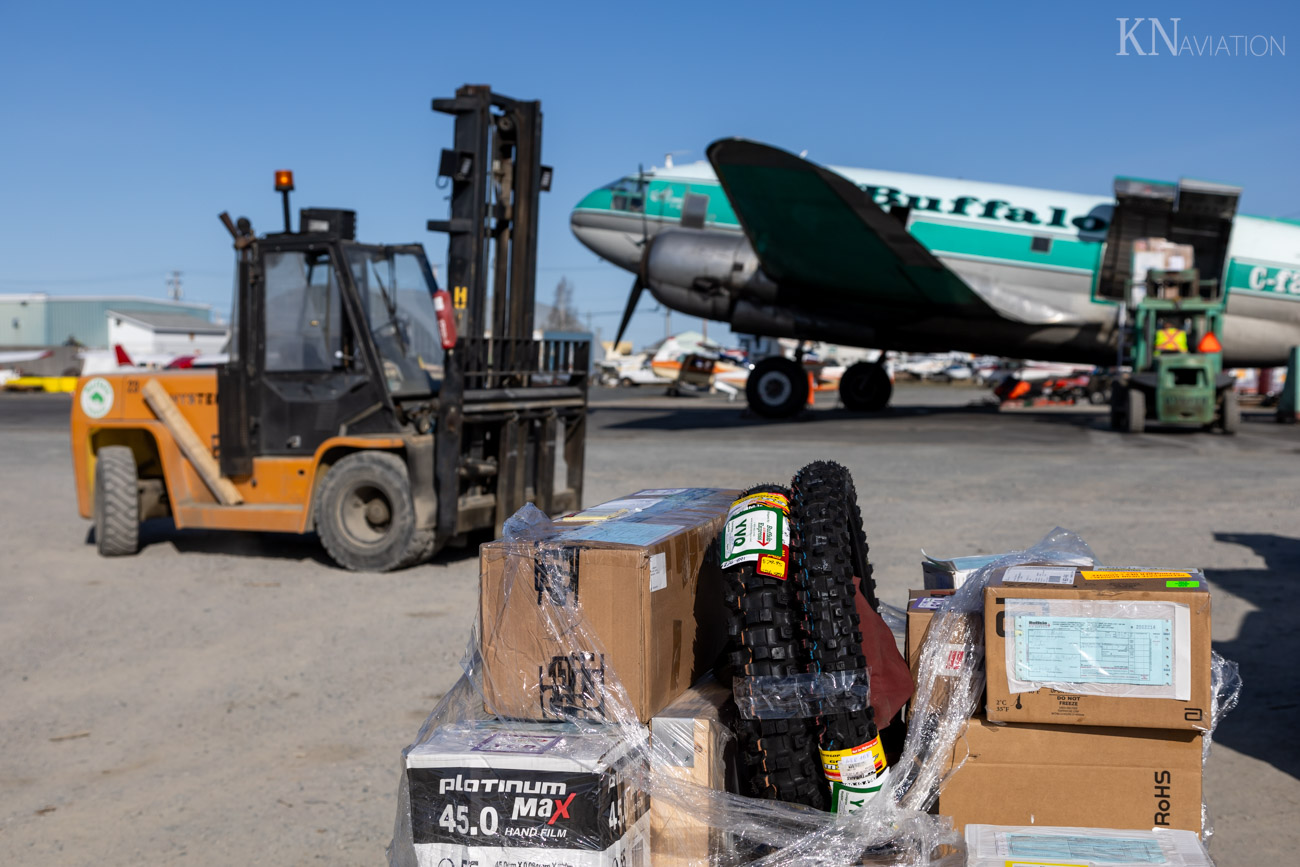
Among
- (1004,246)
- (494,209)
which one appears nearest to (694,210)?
(1004,246)

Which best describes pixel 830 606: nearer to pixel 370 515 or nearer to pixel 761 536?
pixel 761 536

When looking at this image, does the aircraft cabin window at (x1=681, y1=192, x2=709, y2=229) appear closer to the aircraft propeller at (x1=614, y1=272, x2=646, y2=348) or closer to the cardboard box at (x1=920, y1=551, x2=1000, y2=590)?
the aircraft propeller at (x1=614, y1=272, x2=646, y2=348)

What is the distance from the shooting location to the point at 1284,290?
18.6 meters

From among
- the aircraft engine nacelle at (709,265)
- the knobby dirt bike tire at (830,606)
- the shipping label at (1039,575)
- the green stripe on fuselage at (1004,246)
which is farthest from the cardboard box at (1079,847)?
the green stripe on fuselage at (1004,246)

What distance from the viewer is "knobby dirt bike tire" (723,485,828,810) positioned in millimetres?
2650

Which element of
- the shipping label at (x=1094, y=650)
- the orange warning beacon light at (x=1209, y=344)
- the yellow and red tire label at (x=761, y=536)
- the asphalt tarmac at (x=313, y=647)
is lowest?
the asphalt tarmac at (x=313, y=647)

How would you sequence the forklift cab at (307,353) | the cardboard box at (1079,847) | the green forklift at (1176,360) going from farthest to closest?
1. the green forklift at (1176,360)
2. the forklift cab at (307,353)
3. the cardboard box at (1079,847)

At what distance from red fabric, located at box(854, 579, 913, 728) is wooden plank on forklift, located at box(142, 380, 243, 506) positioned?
6.32 meters

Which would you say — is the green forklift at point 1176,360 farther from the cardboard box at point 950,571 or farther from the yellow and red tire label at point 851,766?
the yellow and red tire label at point 851,766

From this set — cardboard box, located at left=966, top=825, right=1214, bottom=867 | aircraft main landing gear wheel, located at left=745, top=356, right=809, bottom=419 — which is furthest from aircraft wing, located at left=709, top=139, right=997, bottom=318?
cardboard box, located at left=966, top=825, right=1214, bottom=867

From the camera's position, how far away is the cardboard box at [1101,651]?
8.49 ft

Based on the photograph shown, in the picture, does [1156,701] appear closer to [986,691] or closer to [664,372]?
[986,691]

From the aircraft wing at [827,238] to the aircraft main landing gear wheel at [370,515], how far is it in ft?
31.6

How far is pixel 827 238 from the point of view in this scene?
1802cm
